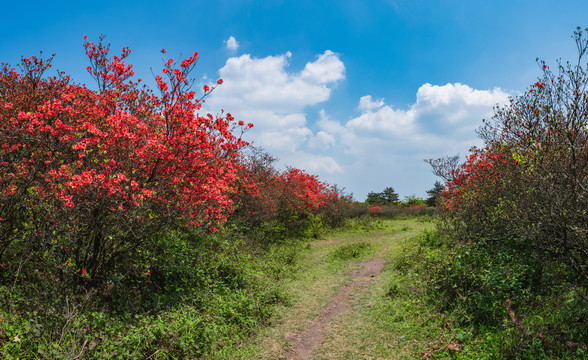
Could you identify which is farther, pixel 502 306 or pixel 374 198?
pixel 374 198

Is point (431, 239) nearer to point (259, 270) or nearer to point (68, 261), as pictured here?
point (259, 270)

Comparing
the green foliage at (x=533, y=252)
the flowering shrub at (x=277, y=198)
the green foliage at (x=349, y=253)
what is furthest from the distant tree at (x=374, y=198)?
the green foliage at (x=533, y=252)

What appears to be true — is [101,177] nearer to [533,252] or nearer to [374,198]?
[533,252]

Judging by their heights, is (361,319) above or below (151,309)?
below

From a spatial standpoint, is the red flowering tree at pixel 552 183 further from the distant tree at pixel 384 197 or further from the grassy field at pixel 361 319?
the distant tree at pixel 384 197

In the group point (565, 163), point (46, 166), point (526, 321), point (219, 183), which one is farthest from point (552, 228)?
point (46, 166)

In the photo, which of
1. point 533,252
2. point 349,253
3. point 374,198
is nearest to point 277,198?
point 349,253

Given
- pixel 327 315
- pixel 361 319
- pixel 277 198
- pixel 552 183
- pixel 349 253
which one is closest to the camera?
pixel 552 183

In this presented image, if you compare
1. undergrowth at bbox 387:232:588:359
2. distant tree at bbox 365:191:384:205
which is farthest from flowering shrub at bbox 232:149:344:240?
distant tree at bbox 365:191:384:205

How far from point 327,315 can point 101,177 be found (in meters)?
5.37

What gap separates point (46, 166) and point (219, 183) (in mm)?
3136

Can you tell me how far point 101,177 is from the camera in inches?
200

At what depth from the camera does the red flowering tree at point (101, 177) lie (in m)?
5.22

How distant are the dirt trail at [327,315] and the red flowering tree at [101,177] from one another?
3.08 m
